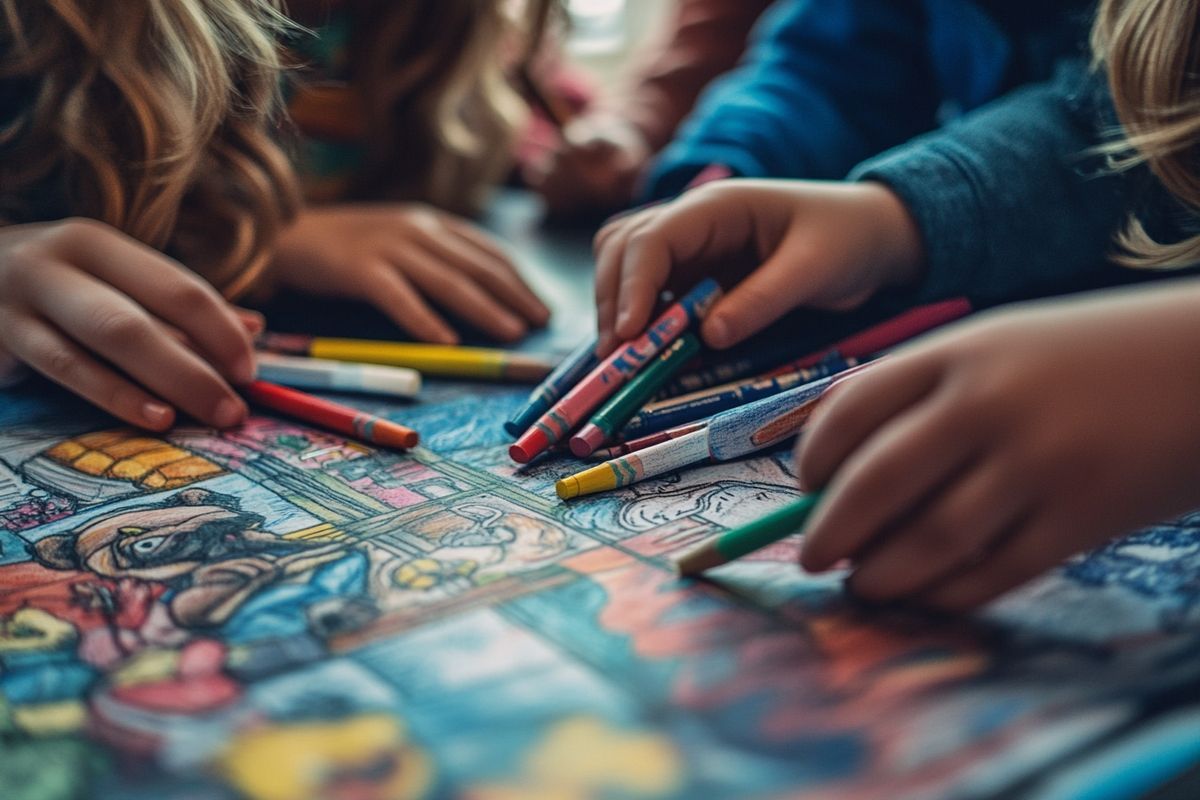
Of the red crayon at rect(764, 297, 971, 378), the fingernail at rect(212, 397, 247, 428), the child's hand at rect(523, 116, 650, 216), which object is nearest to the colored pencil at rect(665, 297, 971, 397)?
the red crayon at rect(764, 297, 971, 378)

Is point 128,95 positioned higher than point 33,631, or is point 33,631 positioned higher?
point 128,95

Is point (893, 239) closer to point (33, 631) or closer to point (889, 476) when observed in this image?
point (889, 476)

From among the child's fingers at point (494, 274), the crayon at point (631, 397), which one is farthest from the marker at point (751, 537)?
the child's fingers at point (494, 274)

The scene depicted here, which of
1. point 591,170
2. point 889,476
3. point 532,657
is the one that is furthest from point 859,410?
point 591,170

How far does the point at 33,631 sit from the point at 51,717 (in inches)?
2.4

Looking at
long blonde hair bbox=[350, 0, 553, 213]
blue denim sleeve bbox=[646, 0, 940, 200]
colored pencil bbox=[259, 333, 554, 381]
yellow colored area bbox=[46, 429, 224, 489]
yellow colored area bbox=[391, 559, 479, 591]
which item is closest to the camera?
yellow colored area bbox=[391, 559, 479, 591]

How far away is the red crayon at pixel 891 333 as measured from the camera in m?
0.50

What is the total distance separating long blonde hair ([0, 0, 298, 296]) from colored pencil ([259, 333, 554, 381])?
0.24 feet

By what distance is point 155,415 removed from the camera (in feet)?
1.63

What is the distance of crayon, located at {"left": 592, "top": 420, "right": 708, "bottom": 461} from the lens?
17.4 inches

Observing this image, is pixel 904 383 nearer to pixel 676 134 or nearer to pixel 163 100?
pixel 163 100

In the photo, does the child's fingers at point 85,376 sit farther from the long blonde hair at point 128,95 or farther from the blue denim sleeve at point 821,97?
the blue denim sleeve at point 821,97

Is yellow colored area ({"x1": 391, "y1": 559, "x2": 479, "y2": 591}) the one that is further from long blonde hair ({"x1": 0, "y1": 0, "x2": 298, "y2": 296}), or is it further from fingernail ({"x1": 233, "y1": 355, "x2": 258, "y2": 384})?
long blonde hair ({"x1": 0, "y1": 0, "x2": 298, "y2": 296})

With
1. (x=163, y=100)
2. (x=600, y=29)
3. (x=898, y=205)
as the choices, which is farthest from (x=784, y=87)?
(x=600, y=29)
